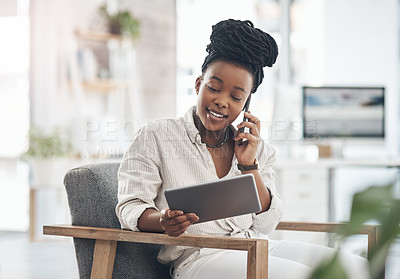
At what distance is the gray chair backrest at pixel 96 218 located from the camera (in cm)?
154

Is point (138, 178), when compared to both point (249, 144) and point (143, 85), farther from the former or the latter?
point (143, 85)

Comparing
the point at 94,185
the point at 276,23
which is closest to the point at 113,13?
the point at 276,23

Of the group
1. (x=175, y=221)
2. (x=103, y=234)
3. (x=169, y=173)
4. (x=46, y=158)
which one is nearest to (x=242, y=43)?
(x=169, y=173)

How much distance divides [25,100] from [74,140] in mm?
616

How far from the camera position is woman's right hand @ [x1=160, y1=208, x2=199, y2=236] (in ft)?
4.30

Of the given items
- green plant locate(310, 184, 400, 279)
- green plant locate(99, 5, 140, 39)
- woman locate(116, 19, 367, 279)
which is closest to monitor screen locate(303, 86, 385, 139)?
green plant locate(99, 5, 140, 39)

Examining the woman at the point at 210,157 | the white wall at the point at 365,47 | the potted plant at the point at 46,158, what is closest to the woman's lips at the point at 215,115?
the woman at the point at 210,157

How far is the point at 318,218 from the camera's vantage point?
3762 millimetres

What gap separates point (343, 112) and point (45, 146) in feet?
7.62

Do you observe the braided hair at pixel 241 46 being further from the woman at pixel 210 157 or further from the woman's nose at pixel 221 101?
the woman's nose at pixel 221 101

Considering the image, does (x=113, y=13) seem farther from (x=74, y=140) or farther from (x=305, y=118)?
(x=305, y=118)

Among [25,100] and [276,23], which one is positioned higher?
[276,23]

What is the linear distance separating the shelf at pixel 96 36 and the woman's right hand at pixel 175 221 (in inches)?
150

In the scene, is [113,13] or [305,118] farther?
[113,13]
